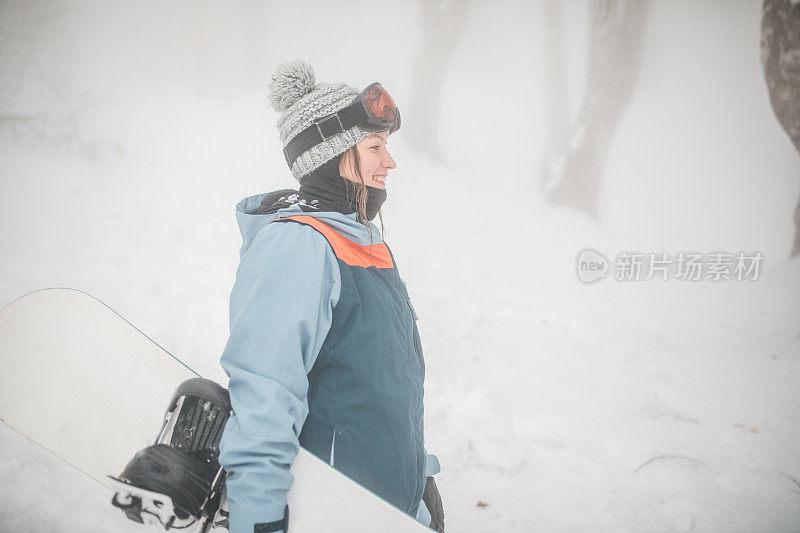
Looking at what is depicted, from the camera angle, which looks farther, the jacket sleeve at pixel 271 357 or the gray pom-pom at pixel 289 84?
the gray pom-pom at pixel 289 84

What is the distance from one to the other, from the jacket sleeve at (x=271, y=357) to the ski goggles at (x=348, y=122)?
19.6 inches

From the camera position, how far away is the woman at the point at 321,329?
0.91m

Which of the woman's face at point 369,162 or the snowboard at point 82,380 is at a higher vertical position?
the woman's face at point 369,162

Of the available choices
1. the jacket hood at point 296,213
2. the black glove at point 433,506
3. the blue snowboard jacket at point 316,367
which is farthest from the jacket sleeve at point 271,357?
the black glove at point 433,506

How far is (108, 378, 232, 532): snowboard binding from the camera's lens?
3.16 feet

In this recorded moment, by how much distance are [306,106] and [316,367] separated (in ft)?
3.43

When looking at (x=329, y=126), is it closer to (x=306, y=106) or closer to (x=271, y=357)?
(x=306, y=106)

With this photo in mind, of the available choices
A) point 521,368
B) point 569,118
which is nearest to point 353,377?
point 521,368

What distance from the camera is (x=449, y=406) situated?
3.27 m

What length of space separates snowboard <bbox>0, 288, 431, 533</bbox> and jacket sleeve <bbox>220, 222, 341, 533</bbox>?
0.57m

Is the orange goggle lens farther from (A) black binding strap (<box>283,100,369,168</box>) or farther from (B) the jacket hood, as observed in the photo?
(B) the jacket hood

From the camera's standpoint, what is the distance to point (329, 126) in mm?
1416

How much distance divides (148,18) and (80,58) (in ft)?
5.52

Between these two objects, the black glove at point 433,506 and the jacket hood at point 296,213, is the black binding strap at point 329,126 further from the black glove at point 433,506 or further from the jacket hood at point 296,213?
the black glove at point 433,506
